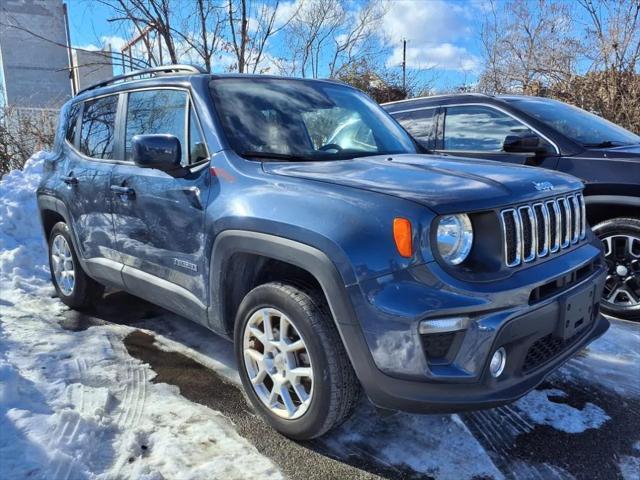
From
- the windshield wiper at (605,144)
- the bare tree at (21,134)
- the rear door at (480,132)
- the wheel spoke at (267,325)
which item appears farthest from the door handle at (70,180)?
the bare tree at (21,134)

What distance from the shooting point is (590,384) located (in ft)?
10.3

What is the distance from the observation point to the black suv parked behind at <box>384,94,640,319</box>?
12.8ft

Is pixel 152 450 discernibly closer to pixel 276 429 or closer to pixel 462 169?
pixel 276 429

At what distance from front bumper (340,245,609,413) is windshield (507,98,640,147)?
2694 millimetres

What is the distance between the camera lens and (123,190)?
336 centimetres

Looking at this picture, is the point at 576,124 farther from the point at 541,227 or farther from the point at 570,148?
the point at 541,227

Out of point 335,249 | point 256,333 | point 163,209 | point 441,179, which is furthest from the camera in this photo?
point 163,209

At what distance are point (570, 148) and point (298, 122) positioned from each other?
8.11 ft

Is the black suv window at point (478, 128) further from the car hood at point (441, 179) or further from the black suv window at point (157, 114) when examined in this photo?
the black suv window at point (157, 114)

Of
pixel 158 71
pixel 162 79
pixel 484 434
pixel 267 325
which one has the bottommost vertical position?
pixel 484 434

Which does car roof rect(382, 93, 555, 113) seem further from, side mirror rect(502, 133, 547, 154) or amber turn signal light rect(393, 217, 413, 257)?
amber turn signal light rect(393, 217, 413, 257)

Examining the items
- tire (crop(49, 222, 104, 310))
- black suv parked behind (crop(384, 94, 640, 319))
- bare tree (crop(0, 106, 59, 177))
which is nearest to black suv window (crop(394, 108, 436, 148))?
black suv parked behind (crop(384, 94, 640, 319))

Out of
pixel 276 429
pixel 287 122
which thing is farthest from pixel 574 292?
pixel 287 122

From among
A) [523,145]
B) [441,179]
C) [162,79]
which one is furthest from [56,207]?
[523,145]
